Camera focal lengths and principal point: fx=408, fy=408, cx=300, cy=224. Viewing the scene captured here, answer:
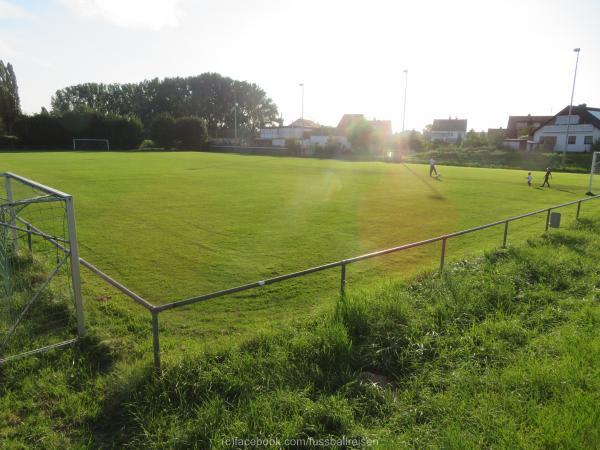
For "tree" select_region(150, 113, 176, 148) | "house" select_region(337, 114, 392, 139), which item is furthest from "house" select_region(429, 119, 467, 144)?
Result: "tree" select_region(150, 113, 176, 148)

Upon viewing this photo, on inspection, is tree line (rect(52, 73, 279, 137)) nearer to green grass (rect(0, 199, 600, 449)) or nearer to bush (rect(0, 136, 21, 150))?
bush (rect(0, 136, 21, 150))

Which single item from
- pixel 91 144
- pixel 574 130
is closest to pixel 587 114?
pixel 574 130

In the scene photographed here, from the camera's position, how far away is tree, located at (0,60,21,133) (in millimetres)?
67188

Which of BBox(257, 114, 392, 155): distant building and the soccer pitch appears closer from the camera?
the soccer pitch

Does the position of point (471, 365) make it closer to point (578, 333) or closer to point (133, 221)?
point (578, 333)

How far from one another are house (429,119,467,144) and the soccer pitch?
270 feet

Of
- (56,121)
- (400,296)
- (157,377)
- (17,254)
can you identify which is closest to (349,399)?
(157,377)

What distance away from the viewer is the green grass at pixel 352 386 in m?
3.62

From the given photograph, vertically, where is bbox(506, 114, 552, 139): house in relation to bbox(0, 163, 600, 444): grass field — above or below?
above

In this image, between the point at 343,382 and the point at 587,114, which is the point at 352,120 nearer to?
the point at 587,114

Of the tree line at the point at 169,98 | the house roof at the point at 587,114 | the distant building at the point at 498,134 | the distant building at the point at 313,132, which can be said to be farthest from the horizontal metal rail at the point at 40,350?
the tree line at the point at 169,98

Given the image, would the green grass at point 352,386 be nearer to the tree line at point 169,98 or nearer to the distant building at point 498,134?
the distant building at point 498,134

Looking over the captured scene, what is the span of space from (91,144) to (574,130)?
253ft

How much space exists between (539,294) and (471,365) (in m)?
2.95
